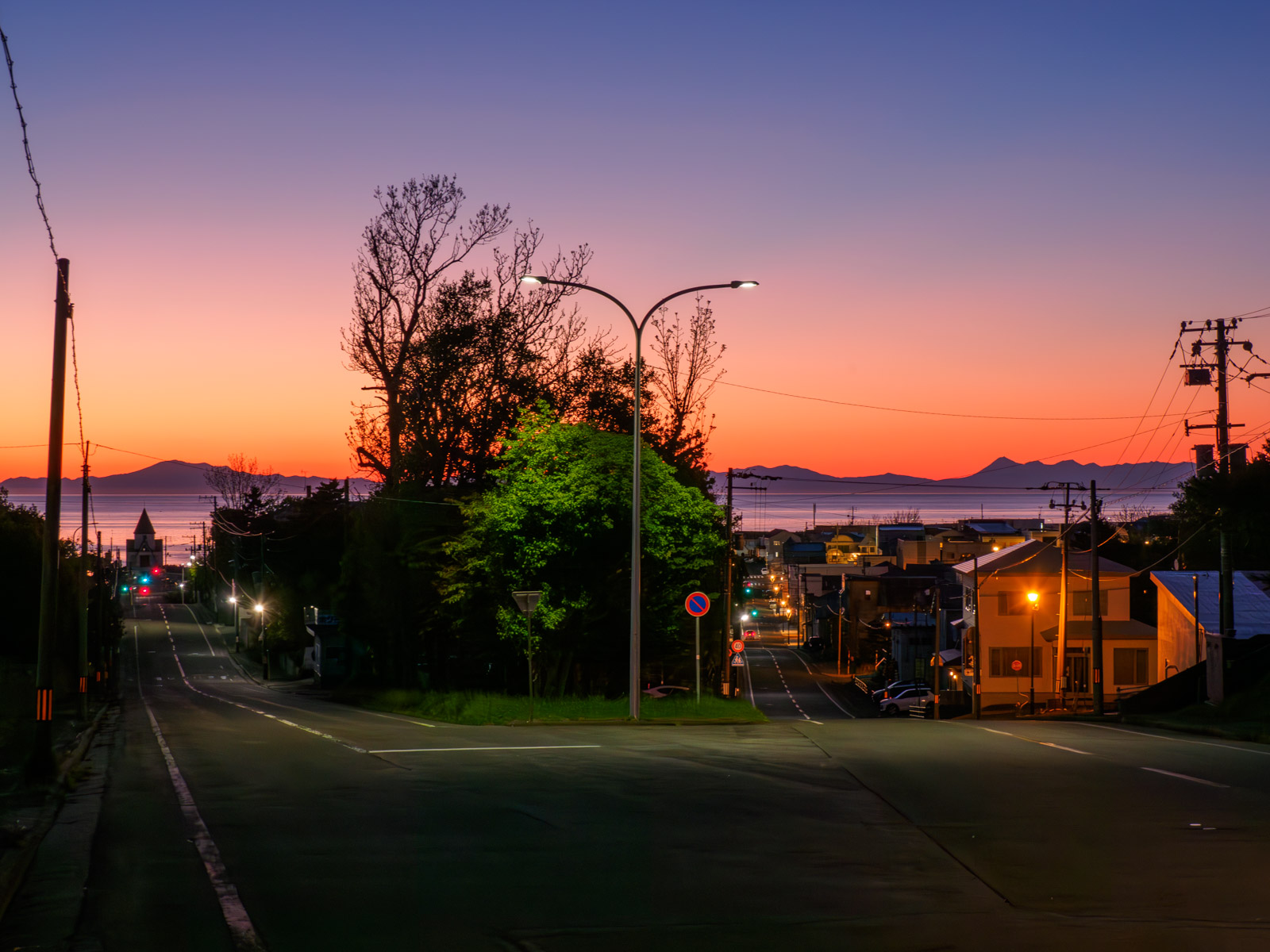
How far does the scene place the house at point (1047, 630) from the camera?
211 feet

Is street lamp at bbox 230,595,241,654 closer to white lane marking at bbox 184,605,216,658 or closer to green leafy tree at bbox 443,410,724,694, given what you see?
white lane marking at bbox 184,605,216,658

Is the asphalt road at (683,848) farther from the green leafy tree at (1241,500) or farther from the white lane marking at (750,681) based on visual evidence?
the white lane marking at (750,681)

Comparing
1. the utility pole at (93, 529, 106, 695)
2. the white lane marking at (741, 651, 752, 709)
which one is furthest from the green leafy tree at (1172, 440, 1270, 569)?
the utility pole at (93, 529, 106, 695)

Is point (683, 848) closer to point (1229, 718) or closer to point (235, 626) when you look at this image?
point (1229, 718)

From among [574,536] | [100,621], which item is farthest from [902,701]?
[100,621]

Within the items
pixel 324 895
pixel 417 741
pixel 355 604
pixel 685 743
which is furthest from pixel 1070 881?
pixel 355 604

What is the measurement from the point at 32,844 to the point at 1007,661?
6169 cm

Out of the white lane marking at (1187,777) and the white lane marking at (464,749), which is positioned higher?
the white lane marking at (1187,777)

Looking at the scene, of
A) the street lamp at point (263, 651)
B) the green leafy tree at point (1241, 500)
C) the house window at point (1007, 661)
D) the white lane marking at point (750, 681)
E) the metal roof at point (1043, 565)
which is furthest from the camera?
the street lamp at point (263, 651)

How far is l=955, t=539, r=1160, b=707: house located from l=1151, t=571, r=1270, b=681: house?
4.00 metres

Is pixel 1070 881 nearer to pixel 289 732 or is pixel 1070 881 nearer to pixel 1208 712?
pixel 289 732

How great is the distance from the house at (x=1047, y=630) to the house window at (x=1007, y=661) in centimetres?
4

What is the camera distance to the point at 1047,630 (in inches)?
2530

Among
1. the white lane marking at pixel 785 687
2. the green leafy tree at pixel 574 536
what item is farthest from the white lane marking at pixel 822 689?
the green leafy tree at pixel 574 536
